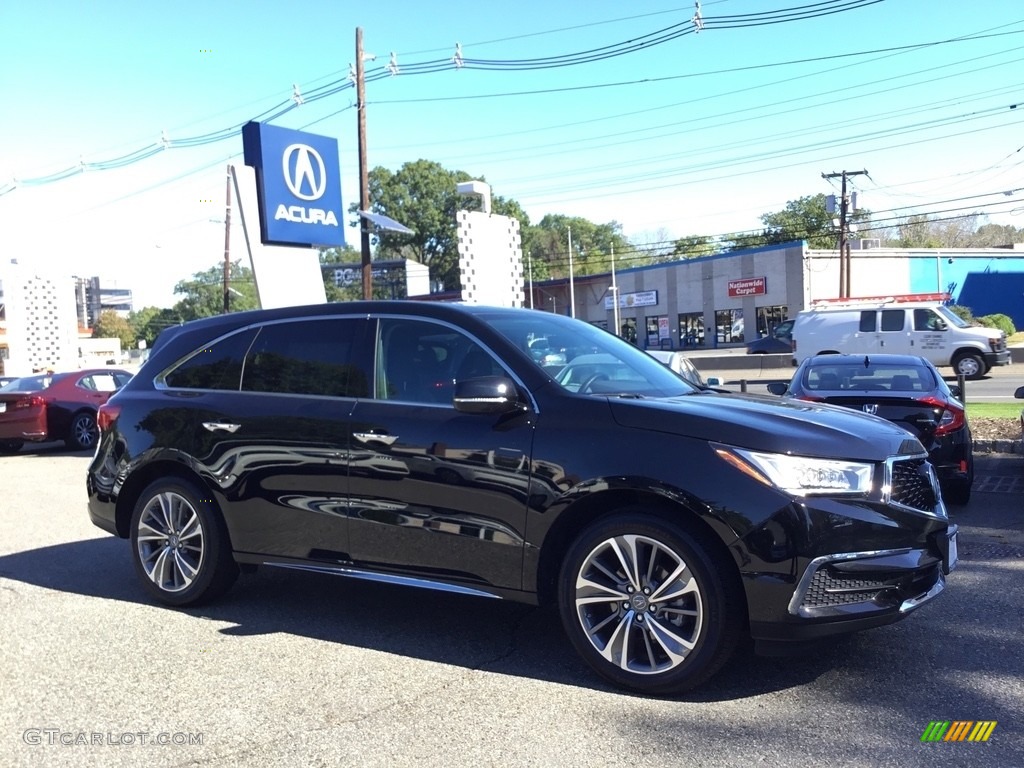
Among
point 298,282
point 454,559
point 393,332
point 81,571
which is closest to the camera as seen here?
point 454,559

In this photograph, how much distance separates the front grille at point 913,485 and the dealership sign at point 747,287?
5113 cm

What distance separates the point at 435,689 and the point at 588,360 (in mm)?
1885

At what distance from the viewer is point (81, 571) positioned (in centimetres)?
697

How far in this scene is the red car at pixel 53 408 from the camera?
1639cm

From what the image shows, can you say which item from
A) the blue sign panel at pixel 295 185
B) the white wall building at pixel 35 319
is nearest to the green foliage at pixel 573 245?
the white wall building at pixel 35 319

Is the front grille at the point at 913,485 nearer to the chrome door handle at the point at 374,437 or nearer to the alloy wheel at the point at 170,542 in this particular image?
the chrome door handle at the point at 374,437

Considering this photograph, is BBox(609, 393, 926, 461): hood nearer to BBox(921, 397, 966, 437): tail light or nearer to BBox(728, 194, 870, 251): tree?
BBox(921, 397, 966, 437): tail light

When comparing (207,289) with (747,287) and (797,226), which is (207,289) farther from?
(747,287)

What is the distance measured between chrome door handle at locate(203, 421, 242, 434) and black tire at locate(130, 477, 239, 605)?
41 cm

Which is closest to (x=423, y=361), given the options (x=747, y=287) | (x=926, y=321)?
(x=926, y=321)

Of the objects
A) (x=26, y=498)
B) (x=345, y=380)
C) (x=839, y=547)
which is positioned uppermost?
(x=345, y=380)

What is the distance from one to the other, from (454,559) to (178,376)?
8.09ft

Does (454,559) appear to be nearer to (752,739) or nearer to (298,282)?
(752,739)

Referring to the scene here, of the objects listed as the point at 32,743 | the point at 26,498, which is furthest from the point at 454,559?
Result: the point at 26,498
